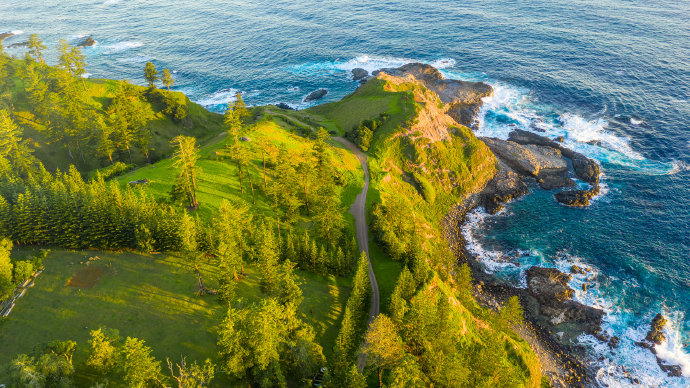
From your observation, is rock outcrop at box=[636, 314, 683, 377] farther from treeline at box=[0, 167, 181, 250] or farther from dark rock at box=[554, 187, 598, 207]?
treeline at box=[0, 167, 181, 250]

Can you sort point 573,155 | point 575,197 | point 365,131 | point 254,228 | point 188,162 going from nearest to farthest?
point 254,228, point 188,162, point 575,197, point 365,131, point 573,155

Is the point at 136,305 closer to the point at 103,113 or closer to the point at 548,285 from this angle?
the point at 548,285

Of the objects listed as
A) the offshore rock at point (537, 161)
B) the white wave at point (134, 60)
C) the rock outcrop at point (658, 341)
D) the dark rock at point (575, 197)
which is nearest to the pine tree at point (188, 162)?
the offshore rock at point (537, 161)

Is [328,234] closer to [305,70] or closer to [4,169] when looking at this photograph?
[4,169]

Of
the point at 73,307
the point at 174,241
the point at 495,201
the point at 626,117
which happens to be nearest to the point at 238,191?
the point at 174,241

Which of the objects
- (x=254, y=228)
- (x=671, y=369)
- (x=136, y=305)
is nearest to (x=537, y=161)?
(x=671, y=369)

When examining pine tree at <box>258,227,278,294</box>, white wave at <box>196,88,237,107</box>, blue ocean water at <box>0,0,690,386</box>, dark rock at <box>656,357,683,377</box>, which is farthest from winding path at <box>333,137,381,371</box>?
white wave at <box>196,88,237,107</box>
